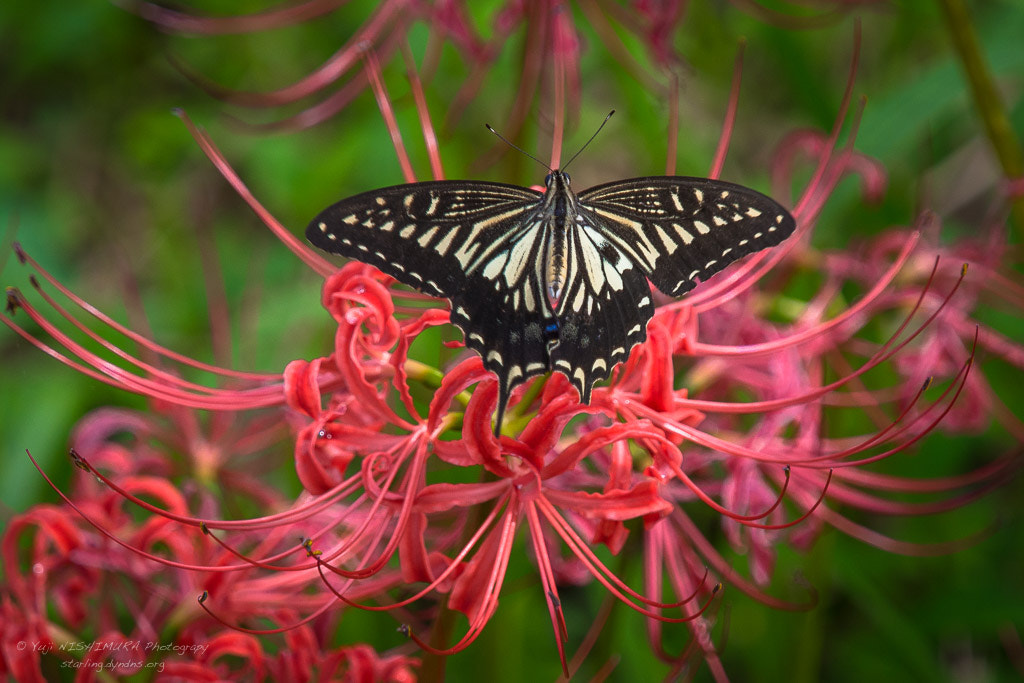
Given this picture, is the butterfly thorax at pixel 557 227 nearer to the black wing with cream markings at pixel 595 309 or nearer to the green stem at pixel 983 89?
the black wing with cream markings at pixel 595 309

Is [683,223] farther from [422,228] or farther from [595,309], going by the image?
[422,228]

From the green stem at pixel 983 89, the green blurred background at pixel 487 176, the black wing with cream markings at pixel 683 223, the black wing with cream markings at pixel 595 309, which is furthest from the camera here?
the green blurred background at pixel 487 176

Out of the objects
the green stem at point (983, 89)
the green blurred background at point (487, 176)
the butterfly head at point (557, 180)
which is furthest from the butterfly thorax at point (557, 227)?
the green stem at point (983, 89)

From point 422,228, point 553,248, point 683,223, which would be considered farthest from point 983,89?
point 422,228

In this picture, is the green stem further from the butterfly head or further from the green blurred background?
the butterfly head

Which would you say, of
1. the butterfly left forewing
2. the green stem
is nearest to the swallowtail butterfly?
the butterfly left forewing
